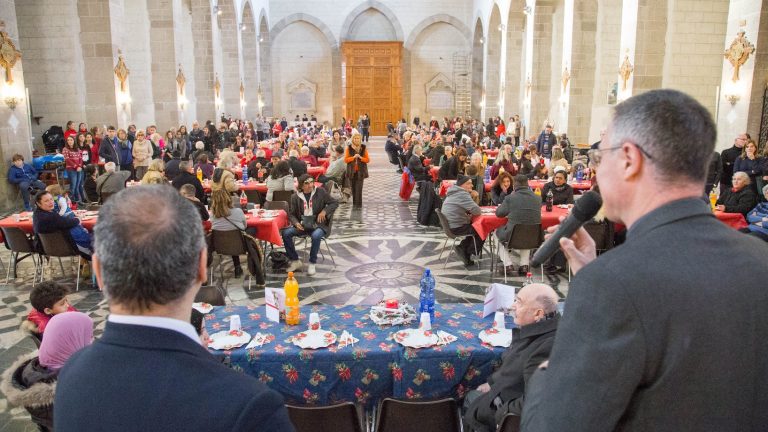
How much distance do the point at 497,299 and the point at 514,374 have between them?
1112 mm

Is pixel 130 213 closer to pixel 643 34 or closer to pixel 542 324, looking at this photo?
pixel 542 324

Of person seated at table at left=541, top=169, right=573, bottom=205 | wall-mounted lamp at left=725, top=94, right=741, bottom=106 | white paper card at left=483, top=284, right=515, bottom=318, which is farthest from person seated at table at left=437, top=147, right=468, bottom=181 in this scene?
white paper card at left=483, top=284, right=515, bottom=318

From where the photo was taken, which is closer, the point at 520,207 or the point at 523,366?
the point at 523,366

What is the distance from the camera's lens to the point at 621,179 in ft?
4.25

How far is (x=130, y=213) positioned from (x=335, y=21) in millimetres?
29039

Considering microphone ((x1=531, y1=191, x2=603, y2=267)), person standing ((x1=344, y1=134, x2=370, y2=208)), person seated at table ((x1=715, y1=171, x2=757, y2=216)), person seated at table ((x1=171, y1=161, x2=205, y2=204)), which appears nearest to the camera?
microphone ((x1=531, y1=191, x2=603, y2=267))

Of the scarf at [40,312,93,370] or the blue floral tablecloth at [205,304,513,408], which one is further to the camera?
the blue floral tablecloth at [205,304,513,408]

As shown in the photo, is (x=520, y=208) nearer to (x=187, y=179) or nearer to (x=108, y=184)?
(x=187, y=179)

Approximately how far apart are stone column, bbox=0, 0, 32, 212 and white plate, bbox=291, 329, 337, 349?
31.4 ft

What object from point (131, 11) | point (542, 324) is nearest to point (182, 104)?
point (131, 11)

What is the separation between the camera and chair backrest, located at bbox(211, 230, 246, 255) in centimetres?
655

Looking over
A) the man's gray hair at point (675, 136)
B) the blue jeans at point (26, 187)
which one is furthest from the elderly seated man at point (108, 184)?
the man's gray hair at point (675, 136)

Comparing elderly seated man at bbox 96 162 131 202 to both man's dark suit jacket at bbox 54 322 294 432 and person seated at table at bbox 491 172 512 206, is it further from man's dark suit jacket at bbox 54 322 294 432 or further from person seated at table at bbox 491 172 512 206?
man's dark suit jacket at bbox 54 322 294 432

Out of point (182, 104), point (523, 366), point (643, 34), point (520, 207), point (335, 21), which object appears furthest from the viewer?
point (335, 21)
